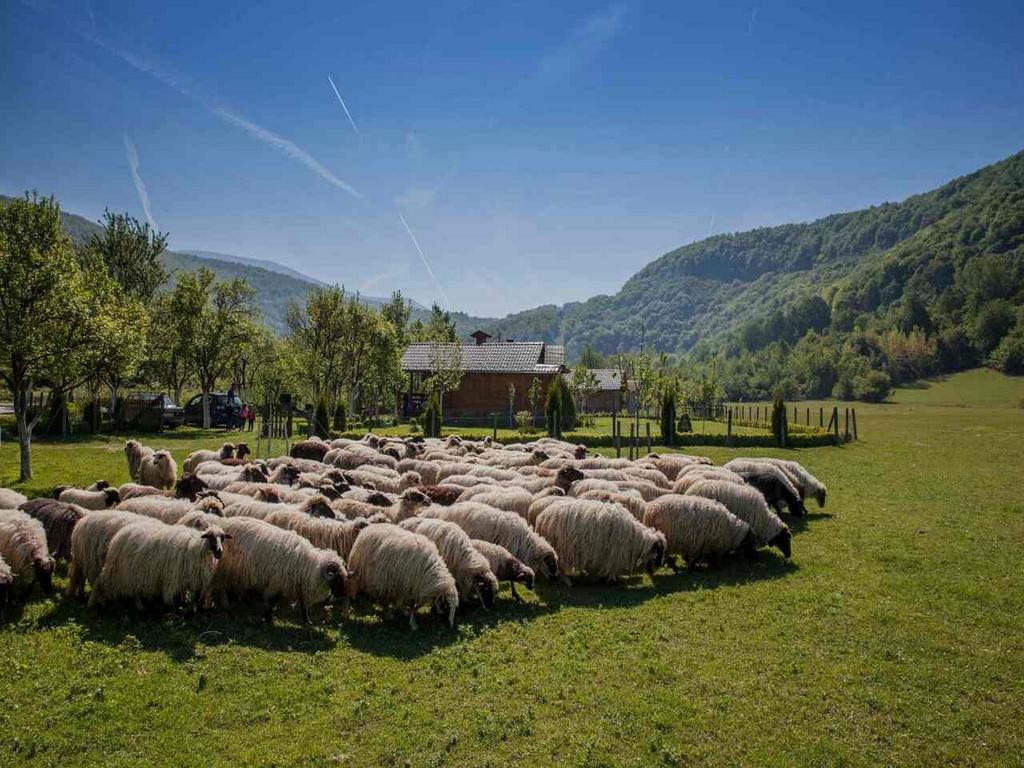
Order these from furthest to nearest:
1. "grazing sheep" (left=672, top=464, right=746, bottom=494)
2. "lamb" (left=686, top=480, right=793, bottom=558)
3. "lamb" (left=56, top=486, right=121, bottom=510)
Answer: "grazing sheep" (left=672, top=464, right=746, bottom=494), "lamb" (left=686, top=480, right=793, bottom=558), "lamb" (left=56, top=486, right=121, bottom=510)

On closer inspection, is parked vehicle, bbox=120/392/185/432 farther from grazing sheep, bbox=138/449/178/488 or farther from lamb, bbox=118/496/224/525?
lamb, bbox=118/496/224/525

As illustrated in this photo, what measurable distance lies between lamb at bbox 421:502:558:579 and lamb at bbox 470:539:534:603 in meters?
0.54

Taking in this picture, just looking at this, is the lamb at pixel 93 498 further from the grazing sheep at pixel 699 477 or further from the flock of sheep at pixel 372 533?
the grazing sheep at pixel 699 477

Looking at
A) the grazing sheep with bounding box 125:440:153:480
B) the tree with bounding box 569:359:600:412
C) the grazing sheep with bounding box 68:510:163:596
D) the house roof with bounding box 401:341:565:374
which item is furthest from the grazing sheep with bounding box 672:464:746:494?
the tree with bounding box 569:359:600:412

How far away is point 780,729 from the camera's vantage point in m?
6.39

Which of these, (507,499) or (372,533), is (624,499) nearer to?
(507,499)

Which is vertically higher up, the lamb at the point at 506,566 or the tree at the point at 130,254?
the tree at the point at 130,254

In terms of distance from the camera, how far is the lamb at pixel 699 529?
12008mm

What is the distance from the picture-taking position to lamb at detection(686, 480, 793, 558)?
12641 mm

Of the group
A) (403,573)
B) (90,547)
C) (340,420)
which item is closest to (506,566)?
(403,573)

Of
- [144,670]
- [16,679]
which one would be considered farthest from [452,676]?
[16,679]

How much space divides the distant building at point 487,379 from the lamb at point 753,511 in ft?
112

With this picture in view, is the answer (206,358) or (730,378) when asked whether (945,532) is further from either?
(730,378)

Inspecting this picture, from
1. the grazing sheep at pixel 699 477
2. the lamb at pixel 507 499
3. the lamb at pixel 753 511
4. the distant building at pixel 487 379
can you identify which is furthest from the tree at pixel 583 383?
the lamb at pixel 507 499
